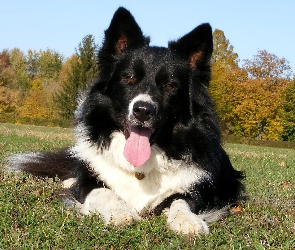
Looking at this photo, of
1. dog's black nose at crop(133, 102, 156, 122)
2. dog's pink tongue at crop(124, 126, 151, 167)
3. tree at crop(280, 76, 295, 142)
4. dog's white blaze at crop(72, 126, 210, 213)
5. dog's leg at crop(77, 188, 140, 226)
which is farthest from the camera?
tree at crop(280, 76, 295, 142)

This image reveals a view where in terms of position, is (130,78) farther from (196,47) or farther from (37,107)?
(37,107)

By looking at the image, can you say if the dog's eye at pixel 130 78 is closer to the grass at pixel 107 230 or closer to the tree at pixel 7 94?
the grass at pixel 107 230

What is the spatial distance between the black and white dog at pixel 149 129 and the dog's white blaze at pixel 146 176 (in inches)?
0.4

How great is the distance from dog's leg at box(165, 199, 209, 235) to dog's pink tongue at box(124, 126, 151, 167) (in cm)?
69

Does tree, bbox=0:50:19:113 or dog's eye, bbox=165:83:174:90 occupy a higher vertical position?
dog's eye, bbox=165:83:174:90

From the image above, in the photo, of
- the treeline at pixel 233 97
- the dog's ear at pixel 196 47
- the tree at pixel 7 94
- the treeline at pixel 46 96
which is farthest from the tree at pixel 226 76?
the dog's ear at pixel 196 47

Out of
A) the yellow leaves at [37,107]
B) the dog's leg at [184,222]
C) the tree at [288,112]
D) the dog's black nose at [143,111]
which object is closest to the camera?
the dog's leg at [184,222]

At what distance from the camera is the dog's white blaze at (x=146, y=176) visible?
4.89 metres

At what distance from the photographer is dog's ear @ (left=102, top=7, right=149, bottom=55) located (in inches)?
205

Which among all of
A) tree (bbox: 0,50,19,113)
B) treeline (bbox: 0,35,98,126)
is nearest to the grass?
treeline (bbox: 0,35,98,126)

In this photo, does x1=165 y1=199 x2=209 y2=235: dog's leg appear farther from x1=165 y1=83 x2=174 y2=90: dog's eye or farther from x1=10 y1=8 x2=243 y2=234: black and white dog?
x1=165 y1=83 x2=174 y2=90: dog's eye

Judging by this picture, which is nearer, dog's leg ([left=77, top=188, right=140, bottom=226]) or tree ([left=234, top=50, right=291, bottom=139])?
dog's leg ([left=77, top=188, right=140, bottom=226])

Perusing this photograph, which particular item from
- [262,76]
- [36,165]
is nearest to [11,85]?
[262,76]

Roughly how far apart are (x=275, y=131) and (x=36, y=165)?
50.6 metres
